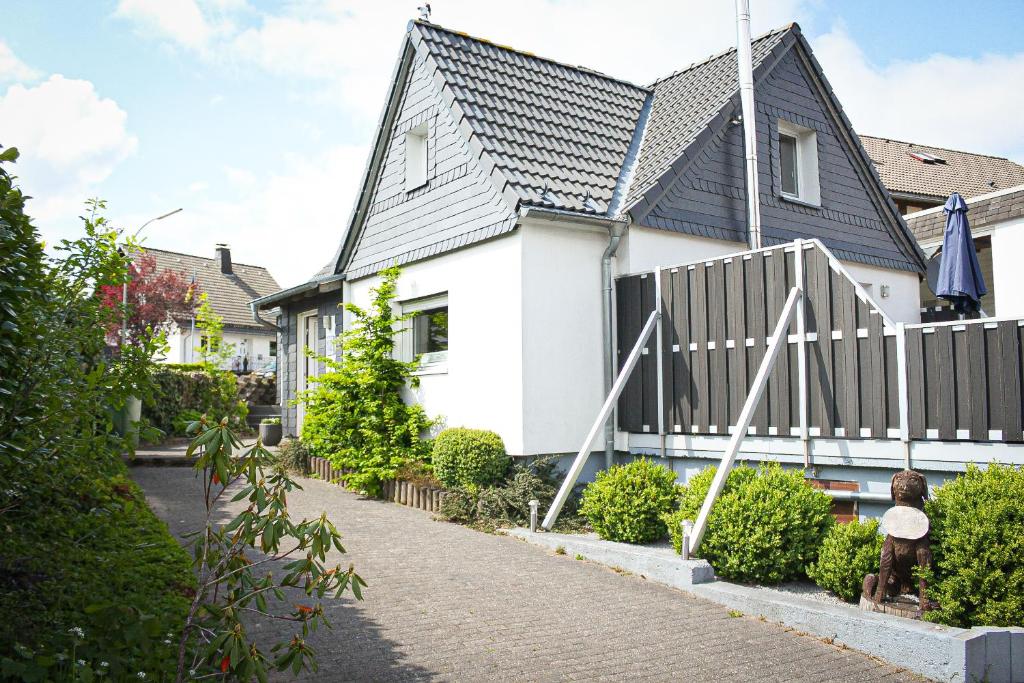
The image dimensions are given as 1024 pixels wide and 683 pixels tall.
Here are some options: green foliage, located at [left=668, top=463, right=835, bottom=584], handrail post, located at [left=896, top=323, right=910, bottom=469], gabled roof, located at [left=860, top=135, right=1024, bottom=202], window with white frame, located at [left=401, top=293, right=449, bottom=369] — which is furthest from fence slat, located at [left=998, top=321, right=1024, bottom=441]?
gabled roof, located at [left=860, top=135, right=1024, bottom=202]

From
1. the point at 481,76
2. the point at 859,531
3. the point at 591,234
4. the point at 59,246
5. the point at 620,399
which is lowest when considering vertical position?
the point at 859,531

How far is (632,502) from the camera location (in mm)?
7922

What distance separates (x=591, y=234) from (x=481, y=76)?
10.9 feet

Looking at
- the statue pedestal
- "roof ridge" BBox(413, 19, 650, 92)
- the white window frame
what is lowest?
the statue pedestal

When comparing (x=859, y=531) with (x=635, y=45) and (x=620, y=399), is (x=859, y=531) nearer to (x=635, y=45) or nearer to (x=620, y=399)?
(x=620, y=399)

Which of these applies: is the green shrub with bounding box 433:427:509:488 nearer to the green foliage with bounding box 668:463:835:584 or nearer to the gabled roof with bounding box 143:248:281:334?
the green foliage with bounding box 668:463:835:584

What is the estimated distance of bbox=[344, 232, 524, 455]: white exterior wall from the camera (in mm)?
10070

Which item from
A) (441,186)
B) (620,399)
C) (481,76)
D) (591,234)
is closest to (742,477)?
(620,399)

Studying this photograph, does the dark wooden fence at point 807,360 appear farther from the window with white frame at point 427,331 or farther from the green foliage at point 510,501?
the window with white frame at point 427,331

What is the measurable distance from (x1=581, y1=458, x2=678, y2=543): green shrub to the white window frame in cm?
398

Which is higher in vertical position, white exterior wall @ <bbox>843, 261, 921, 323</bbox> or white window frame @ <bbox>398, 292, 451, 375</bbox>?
white exterior wall @ <bbox>843, 261, 921, 323</bbox>

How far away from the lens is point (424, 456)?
11336 millimetres

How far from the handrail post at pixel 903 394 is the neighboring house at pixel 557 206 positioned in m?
3.72

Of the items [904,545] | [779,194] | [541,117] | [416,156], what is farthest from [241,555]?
[779,194]
